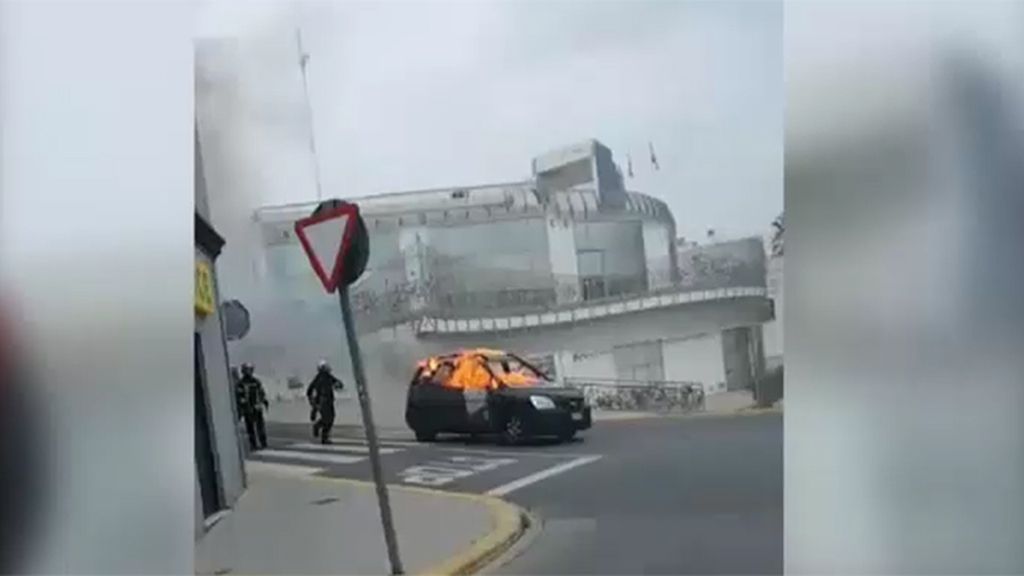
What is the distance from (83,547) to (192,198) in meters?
0.56

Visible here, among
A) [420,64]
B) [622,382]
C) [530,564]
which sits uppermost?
[420,64]

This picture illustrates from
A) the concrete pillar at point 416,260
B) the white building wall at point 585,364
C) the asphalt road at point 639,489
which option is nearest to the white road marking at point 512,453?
the asphalt road at point 639,489

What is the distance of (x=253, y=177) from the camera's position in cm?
161

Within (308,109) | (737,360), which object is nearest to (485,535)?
(737,360)

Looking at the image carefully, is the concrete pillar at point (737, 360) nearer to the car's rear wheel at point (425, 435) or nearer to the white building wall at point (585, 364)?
the white building wall at point (585, 364)

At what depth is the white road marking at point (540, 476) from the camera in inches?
61.8

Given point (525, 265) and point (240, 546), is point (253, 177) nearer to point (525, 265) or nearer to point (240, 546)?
point (525, 265)

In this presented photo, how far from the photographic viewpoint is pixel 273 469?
1600 mm

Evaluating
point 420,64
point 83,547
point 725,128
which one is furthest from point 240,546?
point 725,128

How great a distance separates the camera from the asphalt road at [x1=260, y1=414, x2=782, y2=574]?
1.54 meters

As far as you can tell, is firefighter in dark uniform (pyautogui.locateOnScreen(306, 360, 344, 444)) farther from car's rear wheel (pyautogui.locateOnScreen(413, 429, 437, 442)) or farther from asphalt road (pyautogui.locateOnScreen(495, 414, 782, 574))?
asphalt road (pyautogui.locateOnScreen(495, 414, 782, 574))

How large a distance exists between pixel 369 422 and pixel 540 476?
0.89 feet

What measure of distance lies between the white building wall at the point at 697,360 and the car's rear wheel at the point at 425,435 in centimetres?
37

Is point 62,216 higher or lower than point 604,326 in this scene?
higher
